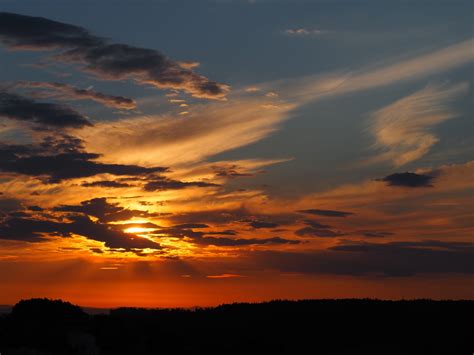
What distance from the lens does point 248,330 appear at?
44.9m

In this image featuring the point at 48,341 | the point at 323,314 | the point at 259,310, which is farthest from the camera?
the point at 259,310

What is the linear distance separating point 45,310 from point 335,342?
18835mm

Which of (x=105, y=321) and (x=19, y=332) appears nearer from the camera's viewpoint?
(x=19, y=332)

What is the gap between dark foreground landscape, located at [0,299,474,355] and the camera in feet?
130

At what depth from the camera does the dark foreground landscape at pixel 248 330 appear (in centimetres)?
3975

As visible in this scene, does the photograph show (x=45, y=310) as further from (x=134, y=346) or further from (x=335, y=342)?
(x=335, y=342)

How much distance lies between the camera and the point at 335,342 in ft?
139

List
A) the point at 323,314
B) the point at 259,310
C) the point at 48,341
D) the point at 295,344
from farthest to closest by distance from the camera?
the point at 259,310 < the point at 323,314 < the point at 295,344 < the point at 48,341

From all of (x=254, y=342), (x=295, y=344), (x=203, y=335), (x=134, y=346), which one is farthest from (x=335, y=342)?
(x=134, y=346)

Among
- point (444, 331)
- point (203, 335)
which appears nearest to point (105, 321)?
point (203, 335)

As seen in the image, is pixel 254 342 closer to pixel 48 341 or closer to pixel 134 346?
pixel 134 346

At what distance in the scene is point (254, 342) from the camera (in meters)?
42.3

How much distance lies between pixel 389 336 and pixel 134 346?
1604 centimetres

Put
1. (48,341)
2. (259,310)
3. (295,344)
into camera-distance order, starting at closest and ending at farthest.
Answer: (48,341)
(295,344)
(259,310)
